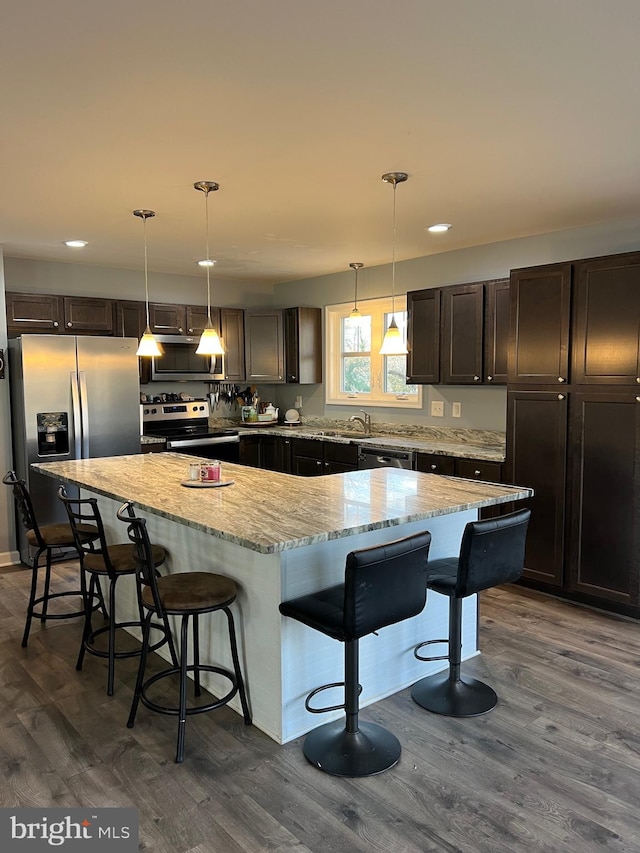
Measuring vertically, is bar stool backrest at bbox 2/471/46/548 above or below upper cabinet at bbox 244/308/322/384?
below

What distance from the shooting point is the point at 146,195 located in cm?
348

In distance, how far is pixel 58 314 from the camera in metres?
5.35

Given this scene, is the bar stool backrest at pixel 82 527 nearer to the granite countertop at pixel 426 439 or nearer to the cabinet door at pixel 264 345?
the granite countertop at pixel 426 439

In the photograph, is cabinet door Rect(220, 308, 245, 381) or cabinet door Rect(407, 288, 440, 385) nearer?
cabinet door Rect(407, 288, 440, 385)

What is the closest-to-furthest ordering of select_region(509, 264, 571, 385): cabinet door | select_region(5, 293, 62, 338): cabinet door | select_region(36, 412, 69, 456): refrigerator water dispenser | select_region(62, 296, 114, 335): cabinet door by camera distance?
select_region(509, 264, 571, 385): cabinet door, select_region(36, 412, 69, 456): refrigerator water dispenser, select_region(5, 293, 62, 338): cabinet door, select_region(62, 296, 114, 335): cabinet door

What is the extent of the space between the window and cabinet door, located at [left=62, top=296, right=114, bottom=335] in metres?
2.16

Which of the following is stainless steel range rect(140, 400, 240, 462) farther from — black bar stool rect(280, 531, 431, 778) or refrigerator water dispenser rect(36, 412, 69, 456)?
black bar stool rect(280, 531, 431, 778)

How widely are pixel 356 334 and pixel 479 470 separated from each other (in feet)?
7.89

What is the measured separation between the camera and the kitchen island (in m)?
2.44

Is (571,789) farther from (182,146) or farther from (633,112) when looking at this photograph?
(182,146)

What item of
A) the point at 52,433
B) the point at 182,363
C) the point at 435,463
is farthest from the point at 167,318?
the point at 435,463

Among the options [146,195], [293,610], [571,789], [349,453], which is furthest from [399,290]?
[571,789]

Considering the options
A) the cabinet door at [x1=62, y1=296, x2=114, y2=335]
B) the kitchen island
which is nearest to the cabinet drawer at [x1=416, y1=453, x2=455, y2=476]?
the kitchen island

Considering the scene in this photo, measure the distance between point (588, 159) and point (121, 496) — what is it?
2.66 meters
